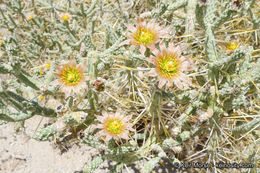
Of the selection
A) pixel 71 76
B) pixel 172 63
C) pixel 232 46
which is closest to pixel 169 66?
pixel 172 63

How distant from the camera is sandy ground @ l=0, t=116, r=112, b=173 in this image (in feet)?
6.90

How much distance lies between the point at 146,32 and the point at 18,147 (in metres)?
1.73

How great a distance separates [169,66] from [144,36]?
30cm

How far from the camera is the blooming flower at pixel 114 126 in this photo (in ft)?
5.21

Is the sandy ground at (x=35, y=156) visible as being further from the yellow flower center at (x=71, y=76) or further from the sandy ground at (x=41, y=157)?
the yellow flower center at (x=71, y=76)

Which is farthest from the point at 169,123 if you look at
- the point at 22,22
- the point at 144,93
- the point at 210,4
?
the point at 22,22

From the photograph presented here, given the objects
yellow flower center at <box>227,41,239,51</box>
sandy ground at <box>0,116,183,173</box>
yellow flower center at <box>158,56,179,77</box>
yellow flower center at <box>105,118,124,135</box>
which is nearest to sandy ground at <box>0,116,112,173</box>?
sandy ground at <box>0,116,183,173</box>

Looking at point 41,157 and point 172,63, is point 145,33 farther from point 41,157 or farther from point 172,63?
point 41,157

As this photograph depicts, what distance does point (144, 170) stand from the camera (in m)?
1.59

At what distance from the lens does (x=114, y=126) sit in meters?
1.64

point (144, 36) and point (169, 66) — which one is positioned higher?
point (144, 36)

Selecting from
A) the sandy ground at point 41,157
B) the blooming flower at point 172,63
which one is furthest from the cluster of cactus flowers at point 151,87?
the sandy ground at point 41,157

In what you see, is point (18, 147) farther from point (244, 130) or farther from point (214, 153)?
point (244, 130)

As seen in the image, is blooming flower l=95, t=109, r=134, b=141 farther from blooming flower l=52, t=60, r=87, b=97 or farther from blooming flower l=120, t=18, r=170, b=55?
A: blooming flower l=120, t=18, r=170, b=55
